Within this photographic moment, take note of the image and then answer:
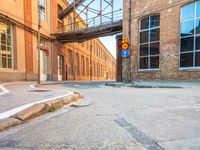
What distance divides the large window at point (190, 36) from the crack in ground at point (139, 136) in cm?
920

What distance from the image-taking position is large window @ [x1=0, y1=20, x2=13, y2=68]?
43.4ft

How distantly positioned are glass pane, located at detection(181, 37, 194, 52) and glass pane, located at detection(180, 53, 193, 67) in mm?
324

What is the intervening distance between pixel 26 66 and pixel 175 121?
1490cm

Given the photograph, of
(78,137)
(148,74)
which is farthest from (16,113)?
(148,74)

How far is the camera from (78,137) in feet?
8.08

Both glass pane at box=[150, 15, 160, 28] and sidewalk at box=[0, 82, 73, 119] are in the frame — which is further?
glass pane at box=[150, 15, 160, 28]

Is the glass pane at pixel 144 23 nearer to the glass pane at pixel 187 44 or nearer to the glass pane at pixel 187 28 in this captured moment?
the glass pane at pixel 187 28

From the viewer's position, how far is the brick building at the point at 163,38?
35.3 ft

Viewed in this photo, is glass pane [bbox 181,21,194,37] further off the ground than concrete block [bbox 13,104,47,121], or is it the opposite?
glass pane [bbox 181,21,194,37]

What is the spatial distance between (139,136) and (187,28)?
1051 cm

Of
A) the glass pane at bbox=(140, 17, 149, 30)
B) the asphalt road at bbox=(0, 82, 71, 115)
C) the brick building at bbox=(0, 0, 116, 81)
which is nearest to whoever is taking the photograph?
the asphalt road at bbox=(0, 82, 71, 115)

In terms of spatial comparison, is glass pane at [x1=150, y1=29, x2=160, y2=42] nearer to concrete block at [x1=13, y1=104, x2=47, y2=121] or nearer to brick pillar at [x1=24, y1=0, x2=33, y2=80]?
concrete block at [x1=13, y1=104, x2=47, y2=121]

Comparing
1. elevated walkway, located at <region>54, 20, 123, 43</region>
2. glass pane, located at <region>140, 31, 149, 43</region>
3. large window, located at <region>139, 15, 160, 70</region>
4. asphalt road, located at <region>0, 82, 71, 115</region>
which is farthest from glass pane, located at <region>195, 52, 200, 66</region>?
asphalt road, located at <region>0, 82, 71, 115</region>

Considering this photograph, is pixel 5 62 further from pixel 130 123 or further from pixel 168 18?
pixel 130 123
